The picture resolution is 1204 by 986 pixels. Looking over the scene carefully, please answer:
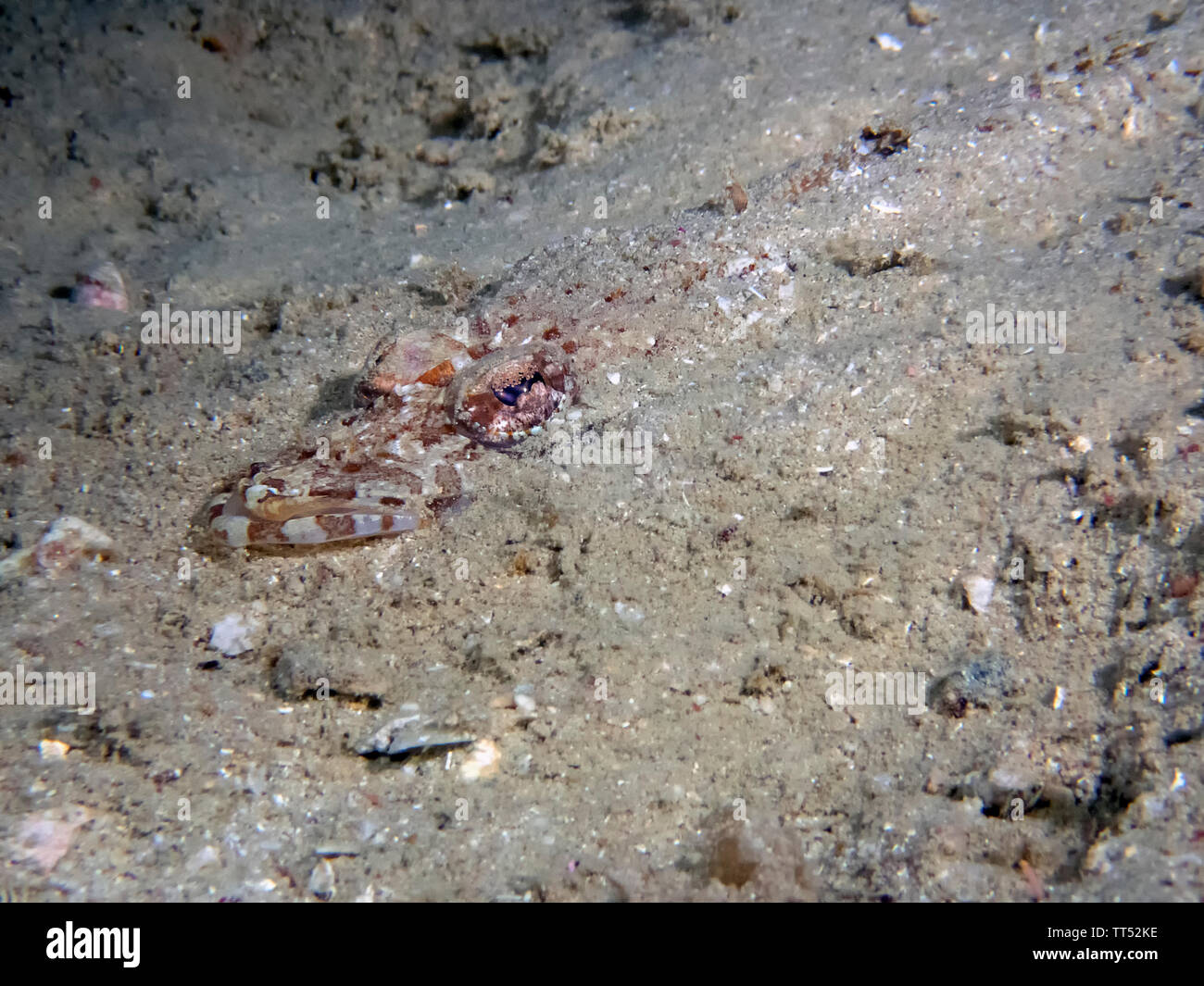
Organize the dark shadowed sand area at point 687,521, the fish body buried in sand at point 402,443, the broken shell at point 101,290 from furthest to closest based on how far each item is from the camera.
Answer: the broken shell at point 101,290 < the fish body buried in sand at point 402,443 < the dark shadowed sand area at point 687,521

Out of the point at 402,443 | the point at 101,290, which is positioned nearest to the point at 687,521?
the point at 402,443

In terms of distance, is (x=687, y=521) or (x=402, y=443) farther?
(x=402, y=443)

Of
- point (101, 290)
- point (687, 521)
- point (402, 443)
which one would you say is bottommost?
point (687, 521)

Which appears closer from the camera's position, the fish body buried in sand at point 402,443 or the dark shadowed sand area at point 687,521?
the dark shadowed sand area at point 687,521

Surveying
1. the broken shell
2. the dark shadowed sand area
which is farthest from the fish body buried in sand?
the broken shell

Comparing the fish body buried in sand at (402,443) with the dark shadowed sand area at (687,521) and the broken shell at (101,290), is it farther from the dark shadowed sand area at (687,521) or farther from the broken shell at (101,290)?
the broken shell at (101,290)

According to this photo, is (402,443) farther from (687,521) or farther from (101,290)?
(101,290)

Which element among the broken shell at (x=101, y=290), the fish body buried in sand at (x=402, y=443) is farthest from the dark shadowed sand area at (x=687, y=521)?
the fish body buried in sand at (x=402, y=443)
